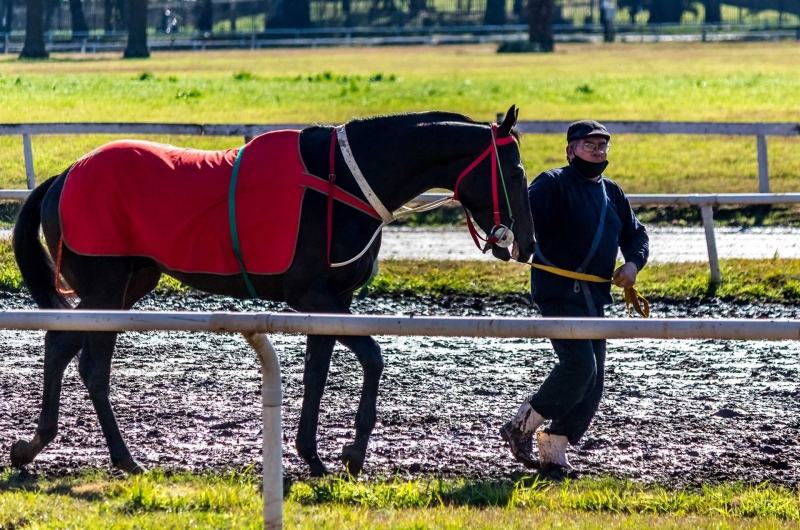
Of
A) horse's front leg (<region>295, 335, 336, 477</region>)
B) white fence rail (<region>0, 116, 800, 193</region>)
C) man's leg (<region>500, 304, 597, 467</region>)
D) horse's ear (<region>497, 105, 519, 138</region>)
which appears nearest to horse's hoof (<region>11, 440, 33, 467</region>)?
horse's front leg (<region>295, 335, 336, 477</region>)

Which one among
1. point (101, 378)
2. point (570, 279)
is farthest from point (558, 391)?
point (101, 378)

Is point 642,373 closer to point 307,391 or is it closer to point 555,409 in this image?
point 555,409

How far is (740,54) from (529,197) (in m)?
42.6

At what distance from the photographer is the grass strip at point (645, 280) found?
9.57m

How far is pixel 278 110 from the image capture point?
22.6m

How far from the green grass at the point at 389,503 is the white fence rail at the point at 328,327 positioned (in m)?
0.46

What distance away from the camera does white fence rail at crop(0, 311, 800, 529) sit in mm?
3717

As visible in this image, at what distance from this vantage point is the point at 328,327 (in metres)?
3.82

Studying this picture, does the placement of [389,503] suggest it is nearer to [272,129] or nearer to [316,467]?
[316,467]

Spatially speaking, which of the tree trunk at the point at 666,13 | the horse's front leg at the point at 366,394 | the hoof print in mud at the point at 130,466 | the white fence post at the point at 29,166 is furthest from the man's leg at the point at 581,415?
the tree trunk at the point at 666,13

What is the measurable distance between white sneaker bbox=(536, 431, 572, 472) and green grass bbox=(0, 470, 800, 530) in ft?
0.59

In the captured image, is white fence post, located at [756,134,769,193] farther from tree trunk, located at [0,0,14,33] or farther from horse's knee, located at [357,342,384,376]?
tree trunk, located at [0,0,14,33]

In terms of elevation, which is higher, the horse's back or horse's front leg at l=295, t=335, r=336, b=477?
the horse's back

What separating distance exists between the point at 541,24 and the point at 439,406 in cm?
4631
